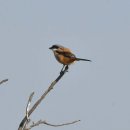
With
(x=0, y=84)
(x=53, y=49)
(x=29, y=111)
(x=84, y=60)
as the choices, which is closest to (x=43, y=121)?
(x=29, y=111)

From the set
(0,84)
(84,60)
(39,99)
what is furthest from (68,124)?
(84,60)

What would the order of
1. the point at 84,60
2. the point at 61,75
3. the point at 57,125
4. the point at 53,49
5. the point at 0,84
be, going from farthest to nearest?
the point at 53,49 < the point at 84,60 < the point at 61,75 < the point at 57,125 < the point at 0,84

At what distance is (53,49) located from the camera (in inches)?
542

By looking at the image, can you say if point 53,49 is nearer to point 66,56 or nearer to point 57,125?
point 66,56

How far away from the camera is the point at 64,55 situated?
1293 centimetres

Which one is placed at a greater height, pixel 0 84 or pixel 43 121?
pixel 0 84

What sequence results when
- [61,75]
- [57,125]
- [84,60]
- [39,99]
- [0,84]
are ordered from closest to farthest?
[0,84]
[39,99]
[57,125]
[61,75]
[84,60]

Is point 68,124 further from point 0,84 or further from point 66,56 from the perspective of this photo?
point 66,56

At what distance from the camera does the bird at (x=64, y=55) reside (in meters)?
12.8

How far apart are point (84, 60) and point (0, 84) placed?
7.50 meters

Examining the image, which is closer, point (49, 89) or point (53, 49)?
point (49, 89)

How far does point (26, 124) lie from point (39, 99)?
1.55 feet

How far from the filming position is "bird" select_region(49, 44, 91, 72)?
12.8 meters

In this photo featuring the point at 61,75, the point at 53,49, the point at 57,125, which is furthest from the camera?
the point at 53,49
